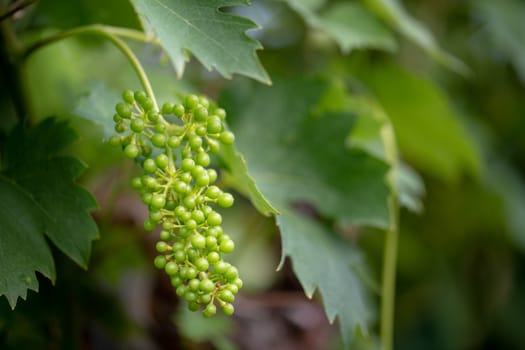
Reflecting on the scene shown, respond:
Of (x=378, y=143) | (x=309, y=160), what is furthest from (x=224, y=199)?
(x=378, y=143)

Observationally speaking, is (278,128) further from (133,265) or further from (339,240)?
Answer: (133,265)

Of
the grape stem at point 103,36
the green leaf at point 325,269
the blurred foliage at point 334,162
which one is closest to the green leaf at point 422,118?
the blurred foliage at point 334,162

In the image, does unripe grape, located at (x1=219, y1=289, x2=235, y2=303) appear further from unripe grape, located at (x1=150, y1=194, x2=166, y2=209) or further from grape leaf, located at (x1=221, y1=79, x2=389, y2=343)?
grape leaf, located at (x1=221, y1=79, x2=389, y2=343)

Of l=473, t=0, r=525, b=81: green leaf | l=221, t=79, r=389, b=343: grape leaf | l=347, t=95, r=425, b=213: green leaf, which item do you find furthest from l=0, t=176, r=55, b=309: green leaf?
l=473, t=0, r=525, b=81: green leaf

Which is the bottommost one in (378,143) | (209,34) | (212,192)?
(378,143)

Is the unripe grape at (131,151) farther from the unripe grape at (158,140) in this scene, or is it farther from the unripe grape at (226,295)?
the unripe grape at (226,295)

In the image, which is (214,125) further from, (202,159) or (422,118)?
(422,118)
